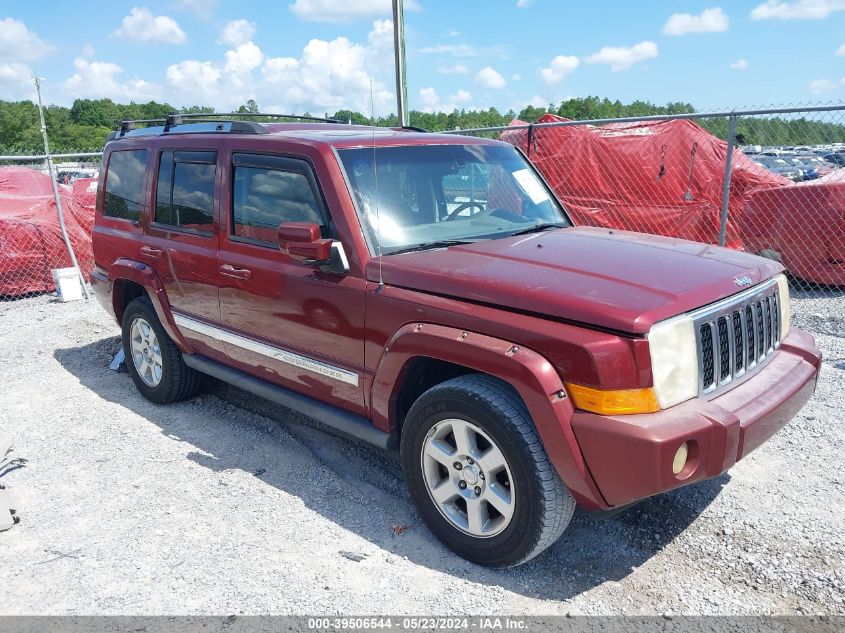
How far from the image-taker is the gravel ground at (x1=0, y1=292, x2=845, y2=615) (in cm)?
300

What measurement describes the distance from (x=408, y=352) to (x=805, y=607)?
1.97 meters

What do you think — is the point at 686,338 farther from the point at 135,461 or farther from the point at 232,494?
the point at 135,461

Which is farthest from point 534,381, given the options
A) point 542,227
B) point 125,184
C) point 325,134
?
point 125,184

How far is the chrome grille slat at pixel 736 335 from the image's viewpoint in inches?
116

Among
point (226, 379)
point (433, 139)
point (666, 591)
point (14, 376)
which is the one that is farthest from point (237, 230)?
point (14, 376)

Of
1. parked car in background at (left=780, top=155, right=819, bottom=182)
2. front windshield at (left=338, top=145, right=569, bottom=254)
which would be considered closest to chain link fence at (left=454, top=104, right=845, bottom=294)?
front windshield at (left=338, top=145, right=569, bottom=254)

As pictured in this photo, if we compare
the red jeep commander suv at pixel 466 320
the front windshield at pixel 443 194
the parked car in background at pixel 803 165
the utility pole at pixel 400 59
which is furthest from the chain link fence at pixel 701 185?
the parked car in background at pixel 803 165

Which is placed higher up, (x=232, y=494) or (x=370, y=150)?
(x=370, y=150)

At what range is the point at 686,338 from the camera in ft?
9.25

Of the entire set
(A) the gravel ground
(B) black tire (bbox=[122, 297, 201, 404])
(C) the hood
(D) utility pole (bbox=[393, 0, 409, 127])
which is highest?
(D) utility pole (bbox=[393, 0, 409, 127])

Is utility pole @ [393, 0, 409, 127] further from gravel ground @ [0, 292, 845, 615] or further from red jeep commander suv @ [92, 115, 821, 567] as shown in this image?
gravel ground @ [0, 292, 845, 615]

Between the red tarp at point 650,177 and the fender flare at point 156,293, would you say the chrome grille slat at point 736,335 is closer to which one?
the fender flare at point 156,293

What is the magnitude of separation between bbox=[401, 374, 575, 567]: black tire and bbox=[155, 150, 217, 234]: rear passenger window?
2156mm

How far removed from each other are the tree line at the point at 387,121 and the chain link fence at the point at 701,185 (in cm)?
6
